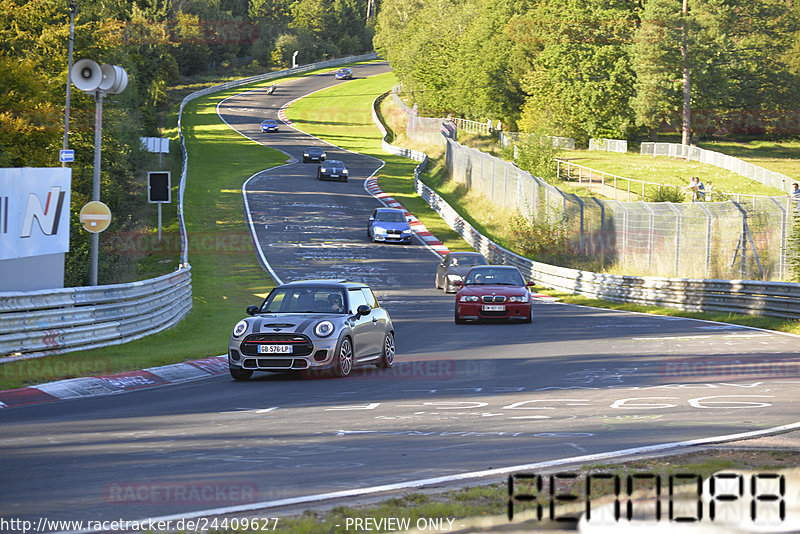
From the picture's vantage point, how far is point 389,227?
46000mm

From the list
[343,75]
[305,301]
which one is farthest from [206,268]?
[343,75]

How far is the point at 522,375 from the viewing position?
1465cm

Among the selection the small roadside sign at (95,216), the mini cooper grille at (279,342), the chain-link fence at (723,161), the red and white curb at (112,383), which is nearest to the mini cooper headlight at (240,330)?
the mini cooper grille at (279,342)

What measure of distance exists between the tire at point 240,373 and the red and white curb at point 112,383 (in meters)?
0.95

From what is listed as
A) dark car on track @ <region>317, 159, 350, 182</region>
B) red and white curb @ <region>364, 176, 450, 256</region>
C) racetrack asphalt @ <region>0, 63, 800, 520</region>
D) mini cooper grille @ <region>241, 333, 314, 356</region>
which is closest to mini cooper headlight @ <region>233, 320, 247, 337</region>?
mini cooper grille @ <region>241, 333, 314, 356</region>

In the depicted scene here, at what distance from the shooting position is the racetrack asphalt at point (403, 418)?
720 cm

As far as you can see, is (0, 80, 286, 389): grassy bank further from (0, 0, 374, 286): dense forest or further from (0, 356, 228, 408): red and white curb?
(0, 0, 374, 286): dense forest

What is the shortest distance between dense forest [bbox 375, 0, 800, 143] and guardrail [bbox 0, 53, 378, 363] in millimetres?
59743

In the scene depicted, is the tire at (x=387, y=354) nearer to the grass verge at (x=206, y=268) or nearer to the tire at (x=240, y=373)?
the tire at (x=240, y=373)

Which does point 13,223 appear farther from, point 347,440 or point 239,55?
point 239,55

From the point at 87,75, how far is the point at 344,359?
8401mm

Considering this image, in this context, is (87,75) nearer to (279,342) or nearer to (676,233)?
(279,342)

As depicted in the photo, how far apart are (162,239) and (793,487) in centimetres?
4024

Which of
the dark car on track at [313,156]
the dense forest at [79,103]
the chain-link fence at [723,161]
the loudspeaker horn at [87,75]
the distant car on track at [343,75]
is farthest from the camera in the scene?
the distant car on track at [343,75]
